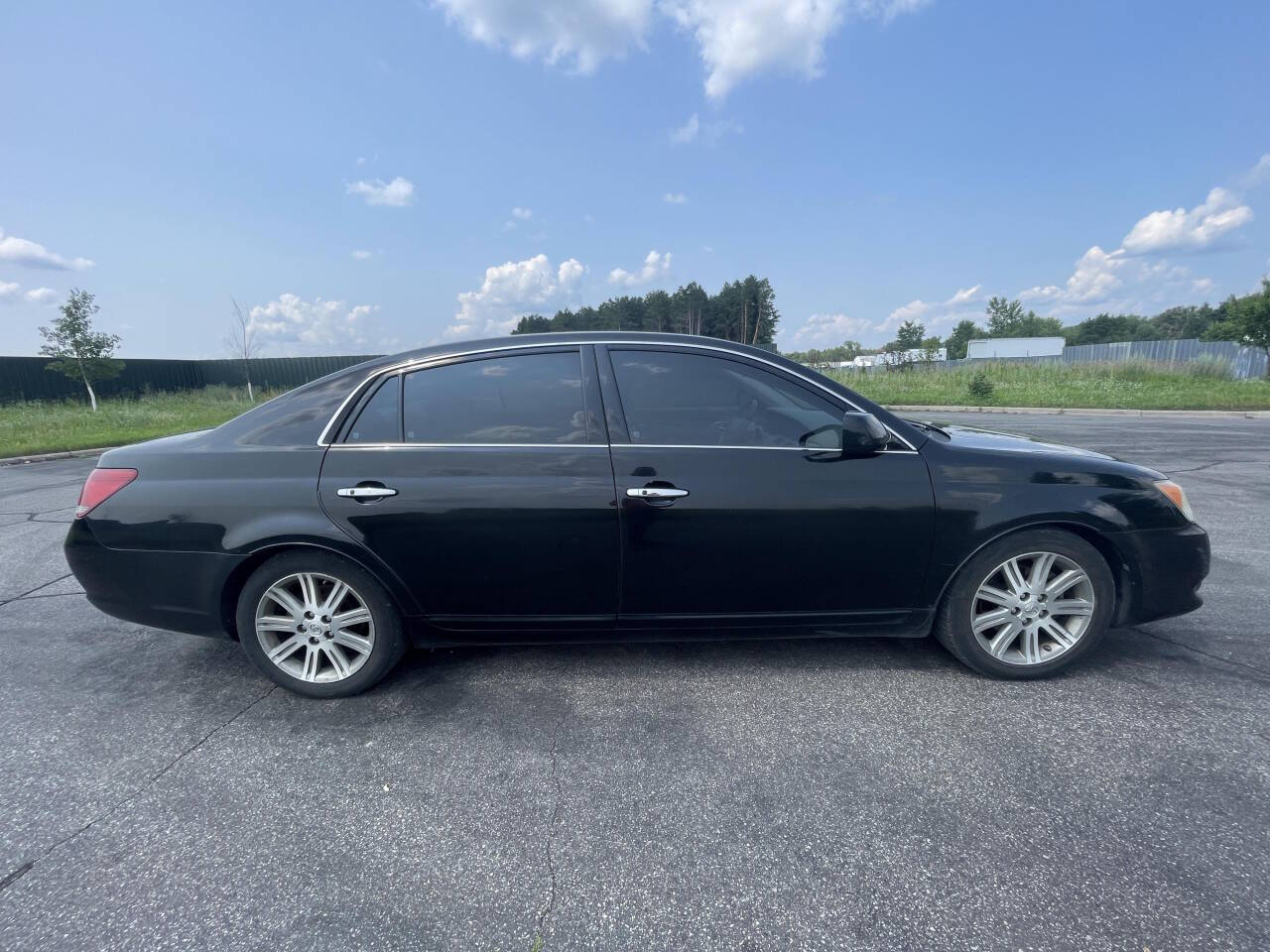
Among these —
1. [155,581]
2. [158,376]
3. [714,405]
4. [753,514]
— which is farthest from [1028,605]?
[158,376]

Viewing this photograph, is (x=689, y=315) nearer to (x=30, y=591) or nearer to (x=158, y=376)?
(x=30, y=591)

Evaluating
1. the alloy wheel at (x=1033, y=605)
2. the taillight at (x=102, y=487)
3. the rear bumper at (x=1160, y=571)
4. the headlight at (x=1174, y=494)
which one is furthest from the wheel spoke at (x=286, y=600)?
the headlight at (x=1174, y=494)

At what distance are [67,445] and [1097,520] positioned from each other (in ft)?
56.2

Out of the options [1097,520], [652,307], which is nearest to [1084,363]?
[652,307]

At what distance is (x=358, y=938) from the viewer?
5.42 feet

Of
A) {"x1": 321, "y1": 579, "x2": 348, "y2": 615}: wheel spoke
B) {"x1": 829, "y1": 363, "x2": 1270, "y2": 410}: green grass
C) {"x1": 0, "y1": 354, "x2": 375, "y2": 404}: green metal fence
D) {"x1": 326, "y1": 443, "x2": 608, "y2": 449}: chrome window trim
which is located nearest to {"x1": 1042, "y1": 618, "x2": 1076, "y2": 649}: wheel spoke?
{"x1": 326, "y1": 443, "x2": 608, "y2": 449}: chrome window trim

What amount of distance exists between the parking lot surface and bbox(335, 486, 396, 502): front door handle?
95 cm

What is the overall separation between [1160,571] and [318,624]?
3.90 meters

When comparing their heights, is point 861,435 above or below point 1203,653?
above

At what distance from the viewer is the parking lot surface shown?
5.54 ft

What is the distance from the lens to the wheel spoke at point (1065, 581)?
111 inches

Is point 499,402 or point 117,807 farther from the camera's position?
point 499,402

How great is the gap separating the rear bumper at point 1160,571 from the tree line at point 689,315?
243cm

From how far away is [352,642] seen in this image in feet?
9.27
